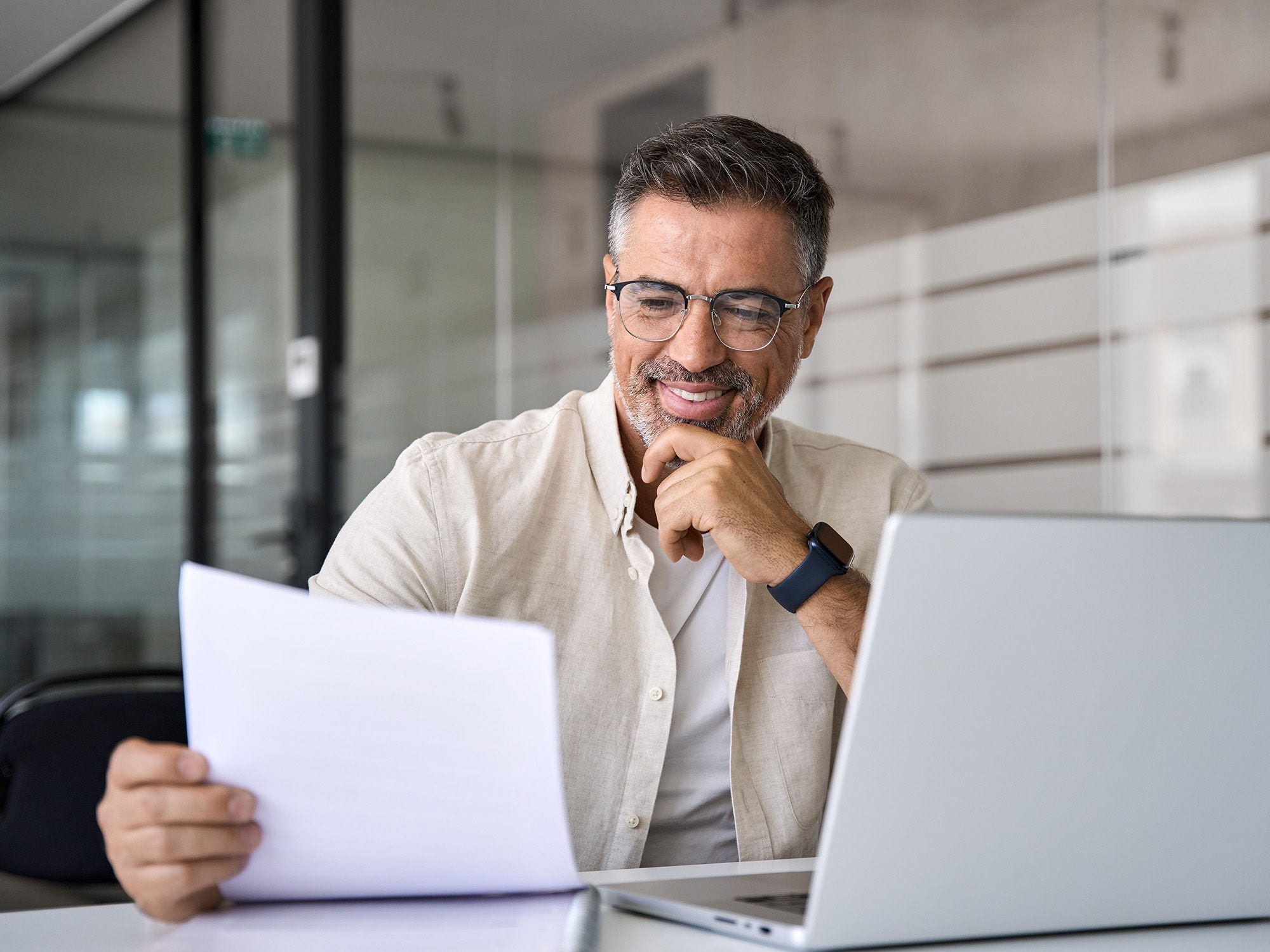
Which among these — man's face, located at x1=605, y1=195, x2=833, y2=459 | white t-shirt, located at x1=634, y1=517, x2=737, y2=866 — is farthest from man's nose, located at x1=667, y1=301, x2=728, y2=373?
white t-shirt, located at x1=634, y1=517, x2=737, y2=866

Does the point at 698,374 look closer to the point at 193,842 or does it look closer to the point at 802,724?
the point at 802,724

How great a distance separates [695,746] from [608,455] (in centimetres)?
34

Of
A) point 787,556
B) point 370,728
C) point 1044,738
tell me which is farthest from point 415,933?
point 787,556

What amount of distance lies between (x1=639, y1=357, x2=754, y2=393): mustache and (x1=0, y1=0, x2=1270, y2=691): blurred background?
925 mm

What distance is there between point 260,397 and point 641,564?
336 centimetres

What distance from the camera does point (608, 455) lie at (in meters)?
1.56

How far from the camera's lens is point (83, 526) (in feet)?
17.2

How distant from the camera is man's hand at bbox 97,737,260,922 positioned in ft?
2.68

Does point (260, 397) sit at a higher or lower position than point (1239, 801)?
higher

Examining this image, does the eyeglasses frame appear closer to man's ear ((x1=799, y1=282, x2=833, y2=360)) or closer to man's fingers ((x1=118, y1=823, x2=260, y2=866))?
man's ear ((x1=799, y1=282, x2=833, y2=360))

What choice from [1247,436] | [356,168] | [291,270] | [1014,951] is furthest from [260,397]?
[1014,951]

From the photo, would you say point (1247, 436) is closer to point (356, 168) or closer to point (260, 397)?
point (356, 168)

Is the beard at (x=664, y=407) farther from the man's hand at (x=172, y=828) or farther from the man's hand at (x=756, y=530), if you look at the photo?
the man's hand at (x=172, y=828)

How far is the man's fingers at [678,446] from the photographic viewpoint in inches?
55.3
